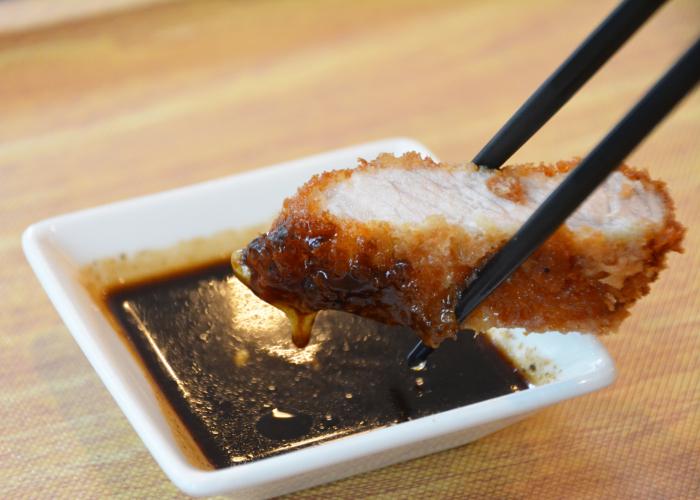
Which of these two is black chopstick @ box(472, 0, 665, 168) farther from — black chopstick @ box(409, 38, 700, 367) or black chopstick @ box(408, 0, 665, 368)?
black chopstick @ box(409, 38, 700, 367)

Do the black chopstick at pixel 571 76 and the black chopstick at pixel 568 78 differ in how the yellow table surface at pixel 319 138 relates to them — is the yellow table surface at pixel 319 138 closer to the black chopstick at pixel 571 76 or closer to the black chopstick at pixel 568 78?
the black chopstick at pixel 568 78

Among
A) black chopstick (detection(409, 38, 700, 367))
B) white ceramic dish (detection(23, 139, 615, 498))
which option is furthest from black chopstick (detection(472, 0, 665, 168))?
white ceramic dish (detection(23, 139, 615, 498))

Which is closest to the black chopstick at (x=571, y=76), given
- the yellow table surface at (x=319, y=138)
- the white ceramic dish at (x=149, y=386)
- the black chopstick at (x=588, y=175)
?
the black chopstick at (x=588, y=175)

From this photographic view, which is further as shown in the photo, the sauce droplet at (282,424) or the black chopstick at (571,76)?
the sauce droplet at (282,424)

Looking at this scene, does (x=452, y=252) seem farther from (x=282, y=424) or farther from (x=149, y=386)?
(x=149, y=386)

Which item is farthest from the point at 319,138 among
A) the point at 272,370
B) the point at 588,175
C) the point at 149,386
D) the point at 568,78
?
the point at 588,175

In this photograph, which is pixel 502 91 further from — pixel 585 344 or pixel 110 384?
pixel 110 384

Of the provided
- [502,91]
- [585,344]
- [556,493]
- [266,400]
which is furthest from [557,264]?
[502,91]
